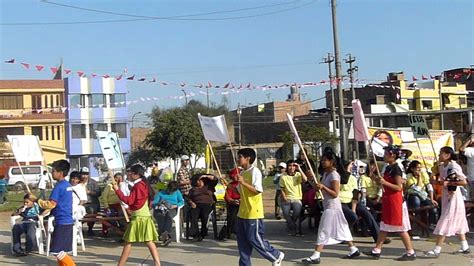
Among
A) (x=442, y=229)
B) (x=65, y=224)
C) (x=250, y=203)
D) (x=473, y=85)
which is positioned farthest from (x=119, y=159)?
(x=473, y=85)

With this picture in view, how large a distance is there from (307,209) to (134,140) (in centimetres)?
6305

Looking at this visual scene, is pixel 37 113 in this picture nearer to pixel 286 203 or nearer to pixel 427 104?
pixel 427 104

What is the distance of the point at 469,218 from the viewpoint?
11.1m

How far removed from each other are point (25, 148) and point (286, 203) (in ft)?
15.4

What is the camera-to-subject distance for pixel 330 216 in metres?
8.33

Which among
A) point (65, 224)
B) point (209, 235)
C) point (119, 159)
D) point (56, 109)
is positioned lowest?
point (209, 235)

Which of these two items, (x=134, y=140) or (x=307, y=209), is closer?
(x=307, y=209)

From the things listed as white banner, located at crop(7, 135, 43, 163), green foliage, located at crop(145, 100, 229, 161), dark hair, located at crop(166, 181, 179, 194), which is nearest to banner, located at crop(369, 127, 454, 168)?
dark hair, located at crop(166, 181, 179, 194)

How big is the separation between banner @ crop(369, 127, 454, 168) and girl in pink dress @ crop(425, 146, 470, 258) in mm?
6064

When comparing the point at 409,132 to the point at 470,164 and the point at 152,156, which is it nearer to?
the point at 470,164

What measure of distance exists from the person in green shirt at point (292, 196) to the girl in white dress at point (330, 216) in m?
2.71

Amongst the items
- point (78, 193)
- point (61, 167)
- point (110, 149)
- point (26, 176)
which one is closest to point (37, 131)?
point (26, 176)

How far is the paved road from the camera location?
845cm

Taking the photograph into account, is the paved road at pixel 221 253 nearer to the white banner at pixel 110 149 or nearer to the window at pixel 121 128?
the white banner at pixel 110 149
